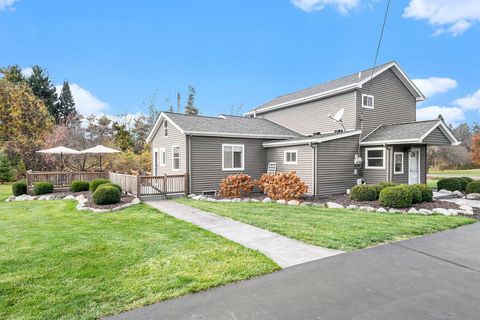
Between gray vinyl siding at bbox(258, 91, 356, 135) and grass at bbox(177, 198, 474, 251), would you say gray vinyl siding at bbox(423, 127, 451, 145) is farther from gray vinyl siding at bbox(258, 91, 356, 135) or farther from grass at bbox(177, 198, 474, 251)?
grass at bbox(177, 198, 474, 251)

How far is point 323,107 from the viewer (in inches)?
661

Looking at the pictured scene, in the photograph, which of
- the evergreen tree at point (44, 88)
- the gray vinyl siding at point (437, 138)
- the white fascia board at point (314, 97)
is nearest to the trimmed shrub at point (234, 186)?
the white fascia board at point (314, 97)

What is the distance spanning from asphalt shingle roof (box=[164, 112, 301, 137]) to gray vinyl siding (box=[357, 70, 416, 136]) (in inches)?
167

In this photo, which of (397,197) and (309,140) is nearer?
(397,197)

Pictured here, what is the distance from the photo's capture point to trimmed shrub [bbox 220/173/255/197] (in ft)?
43.9

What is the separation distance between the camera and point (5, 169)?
76.6 feet

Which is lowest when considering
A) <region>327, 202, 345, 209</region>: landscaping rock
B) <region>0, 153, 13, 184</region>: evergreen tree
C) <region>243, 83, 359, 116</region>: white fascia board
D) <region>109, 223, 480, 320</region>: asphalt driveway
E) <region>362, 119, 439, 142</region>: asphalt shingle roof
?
<region>109, 223, 480, 320</region>: asphalt driveway

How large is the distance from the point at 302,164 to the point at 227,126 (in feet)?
15.6

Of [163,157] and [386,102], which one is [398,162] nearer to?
[386,102]

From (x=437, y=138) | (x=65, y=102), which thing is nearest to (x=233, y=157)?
(x=437, y=138)

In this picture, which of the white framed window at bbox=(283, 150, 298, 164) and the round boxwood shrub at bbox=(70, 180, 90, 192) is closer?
the white framed window at bbox=(283, 150, 298, 164)

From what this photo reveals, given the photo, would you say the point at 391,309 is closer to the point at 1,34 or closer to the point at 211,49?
the point at 211,49


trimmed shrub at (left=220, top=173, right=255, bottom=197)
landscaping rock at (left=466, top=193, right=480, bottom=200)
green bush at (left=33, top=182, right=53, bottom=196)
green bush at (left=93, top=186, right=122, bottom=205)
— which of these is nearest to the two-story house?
trimmed shrub at (left=220, top=173, right=255, bottom=197)

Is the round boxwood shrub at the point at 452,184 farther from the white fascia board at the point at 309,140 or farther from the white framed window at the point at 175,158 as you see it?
the white framed window at the point at 175,158
